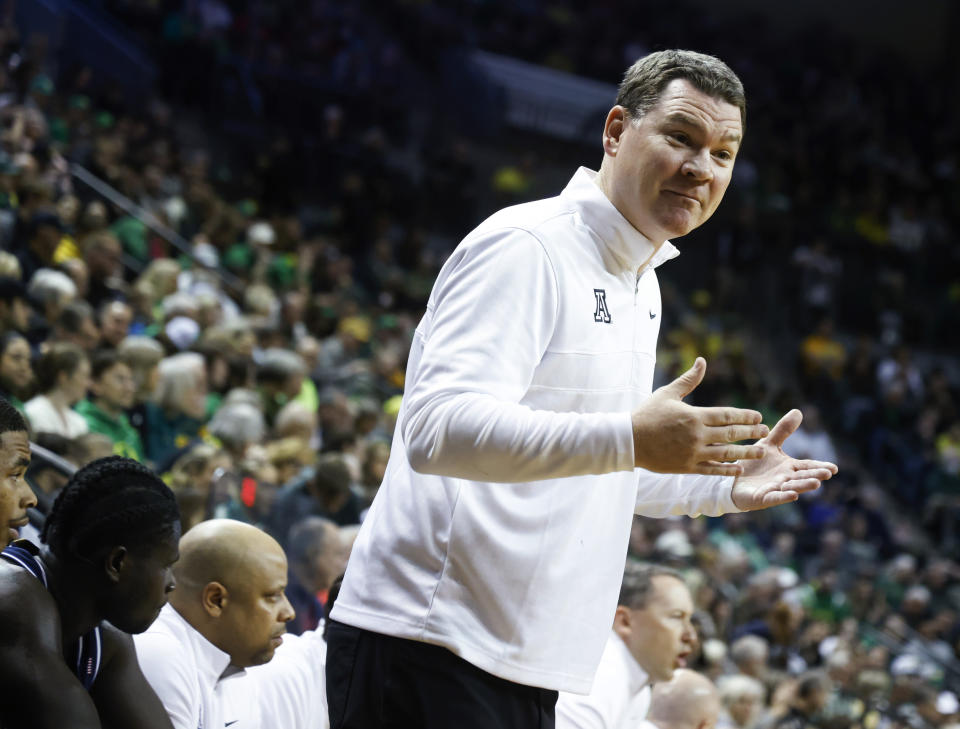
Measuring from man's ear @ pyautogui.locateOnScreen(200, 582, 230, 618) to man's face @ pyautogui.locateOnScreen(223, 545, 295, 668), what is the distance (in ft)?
0.04

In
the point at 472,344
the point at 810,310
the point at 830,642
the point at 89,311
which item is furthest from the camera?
the point at 810,310

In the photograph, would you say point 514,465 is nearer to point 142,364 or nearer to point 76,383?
point 76,383

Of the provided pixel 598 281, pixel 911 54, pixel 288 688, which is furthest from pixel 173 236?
pixel 911 54

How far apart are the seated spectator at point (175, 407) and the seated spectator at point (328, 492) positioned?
0.91 meters

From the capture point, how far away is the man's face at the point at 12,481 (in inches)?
95.7

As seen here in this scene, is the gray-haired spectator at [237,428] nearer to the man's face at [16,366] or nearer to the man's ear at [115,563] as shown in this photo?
the man's face at [16,366]

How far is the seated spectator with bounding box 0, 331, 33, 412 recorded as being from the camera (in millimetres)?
5137

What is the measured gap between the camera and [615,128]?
6.71 feet

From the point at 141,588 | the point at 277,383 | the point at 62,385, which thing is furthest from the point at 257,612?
the point at 277,383

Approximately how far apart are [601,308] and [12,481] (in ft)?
4.24

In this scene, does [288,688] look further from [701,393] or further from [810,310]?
[810,310]

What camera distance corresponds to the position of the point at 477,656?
174cm

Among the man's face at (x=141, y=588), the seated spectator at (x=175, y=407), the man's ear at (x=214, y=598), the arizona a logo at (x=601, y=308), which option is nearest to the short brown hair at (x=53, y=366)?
the seated spectator at (x=175, y=407)

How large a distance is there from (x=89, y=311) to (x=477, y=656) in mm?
5080
